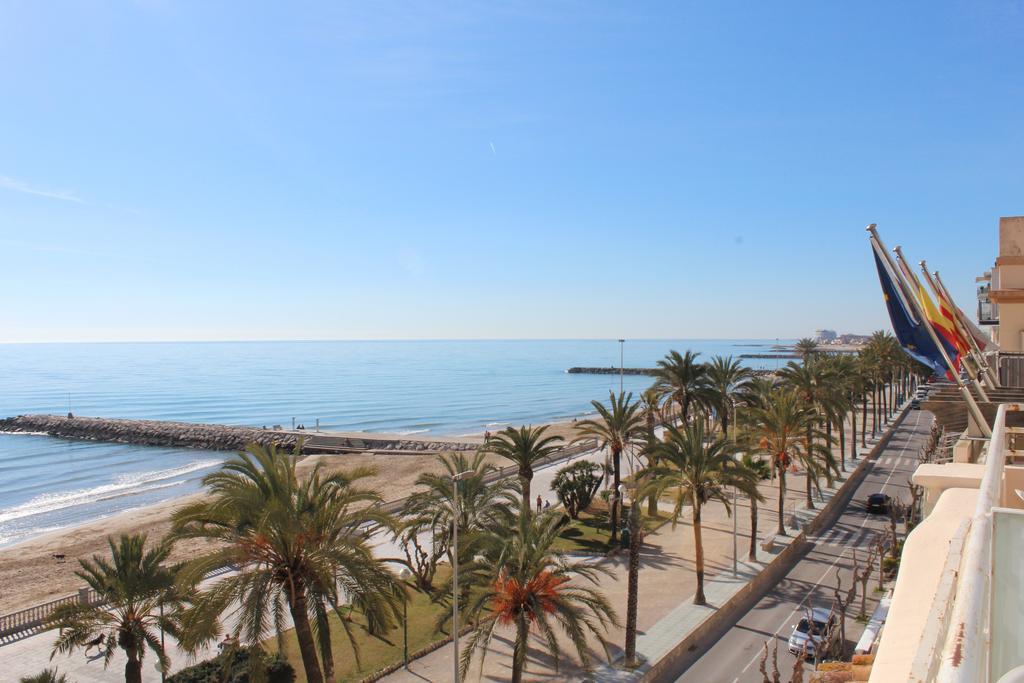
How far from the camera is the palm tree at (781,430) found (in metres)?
29.0

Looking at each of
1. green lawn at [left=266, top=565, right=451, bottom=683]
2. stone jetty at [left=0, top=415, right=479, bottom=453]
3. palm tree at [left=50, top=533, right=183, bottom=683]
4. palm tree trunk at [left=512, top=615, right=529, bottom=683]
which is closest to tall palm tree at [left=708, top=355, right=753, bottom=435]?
green lawn at [left=266, top=565, right=451, bottom=683]

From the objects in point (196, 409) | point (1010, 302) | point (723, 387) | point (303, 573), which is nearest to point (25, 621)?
point (303, 573)

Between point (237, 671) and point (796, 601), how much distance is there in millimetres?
17392

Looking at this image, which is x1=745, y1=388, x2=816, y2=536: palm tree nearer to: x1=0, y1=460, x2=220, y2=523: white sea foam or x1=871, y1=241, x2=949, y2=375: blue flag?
x1=871, y1=241, x2=949, y2=375: blue flag

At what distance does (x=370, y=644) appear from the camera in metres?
19.4

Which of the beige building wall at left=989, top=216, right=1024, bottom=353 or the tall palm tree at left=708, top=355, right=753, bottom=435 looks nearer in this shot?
the beige building wall at left=989, top=216, right=1024, bottom=353

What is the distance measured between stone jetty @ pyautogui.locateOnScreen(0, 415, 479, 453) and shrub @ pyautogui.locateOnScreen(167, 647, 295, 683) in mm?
45270

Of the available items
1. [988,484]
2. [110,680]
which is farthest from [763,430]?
[988,484]

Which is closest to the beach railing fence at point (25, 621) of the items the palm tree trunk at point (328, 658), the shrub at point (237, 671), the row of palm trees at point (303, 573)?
the shrub at point (237, 671)

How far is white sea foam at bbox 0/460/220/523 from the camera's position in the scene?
4454 centimetres

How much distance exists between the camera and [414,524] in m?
20.4

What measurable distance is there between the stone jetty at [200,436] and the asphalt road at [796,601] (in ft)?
120

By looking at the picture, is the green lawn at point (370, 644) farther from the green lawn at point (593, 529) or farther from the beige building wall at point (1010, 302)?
the beige building wall at point (1010, 302)

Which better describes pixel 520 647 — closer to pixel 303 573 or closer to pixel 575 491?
pixel 303 573
